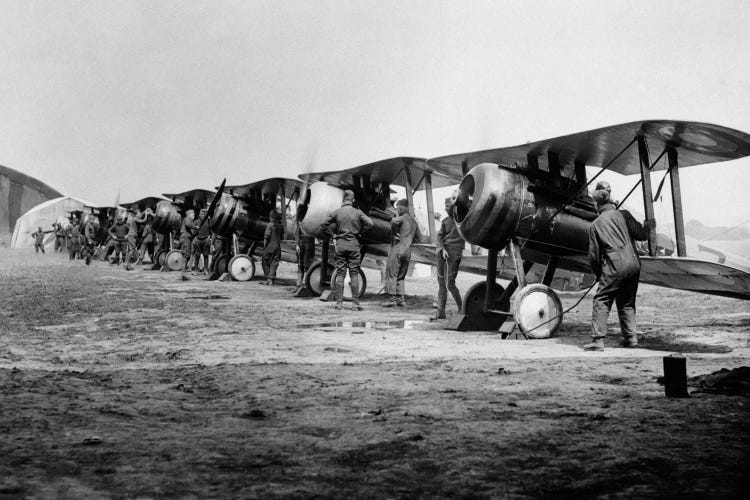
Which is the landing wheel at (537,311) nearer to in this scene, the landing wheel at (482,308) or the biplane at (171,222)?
the landing wheel at (482,308)

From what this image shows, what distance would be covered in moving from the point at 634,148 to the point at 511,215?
2117 mm

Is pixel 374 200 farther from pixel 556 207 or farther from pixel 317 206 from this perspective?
pixel 556 207

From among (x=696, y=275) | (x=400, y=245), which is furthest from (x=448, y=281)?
(x=696, y=275)

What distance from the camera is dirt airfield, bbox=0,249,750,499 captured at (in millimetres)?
2826

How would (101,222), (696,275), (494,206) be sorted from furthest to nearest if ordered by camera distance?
(101,222) → (494,206) → (696,275)

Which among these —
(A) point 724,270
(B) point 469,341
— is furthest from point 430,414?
(A) point 724,270

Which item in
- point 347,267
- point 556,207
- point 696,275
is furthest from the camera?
point 347,267

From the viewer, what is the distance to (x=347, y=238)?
13.0 metres

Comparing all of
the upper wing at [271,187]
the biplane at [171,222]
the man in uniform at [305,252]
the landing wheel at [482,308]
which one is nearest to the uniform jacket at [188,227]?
the biplane at [171,222]

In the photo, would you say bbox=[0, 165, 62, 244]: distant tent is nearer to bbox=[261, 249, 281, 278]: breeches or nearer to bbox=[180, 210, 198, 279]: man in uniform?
bbox=[180, 210, 198, 279]: man in uniform

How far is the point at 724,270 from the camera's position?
8.05 metres

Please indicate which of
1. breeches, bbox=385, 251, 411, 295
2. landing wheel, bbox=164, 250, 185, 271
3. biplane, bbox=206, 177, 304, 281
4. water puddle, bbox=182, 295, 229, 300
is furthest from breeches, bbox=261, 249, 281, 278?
landing wheel, bbox=164, 250, 185, 271

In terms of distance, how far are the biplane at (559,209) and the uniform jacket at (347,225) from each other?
3.40 m

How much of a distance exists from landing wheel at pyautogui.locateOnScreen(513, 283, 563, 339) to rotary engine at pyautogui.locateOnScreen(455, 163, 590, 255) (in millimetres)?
768
